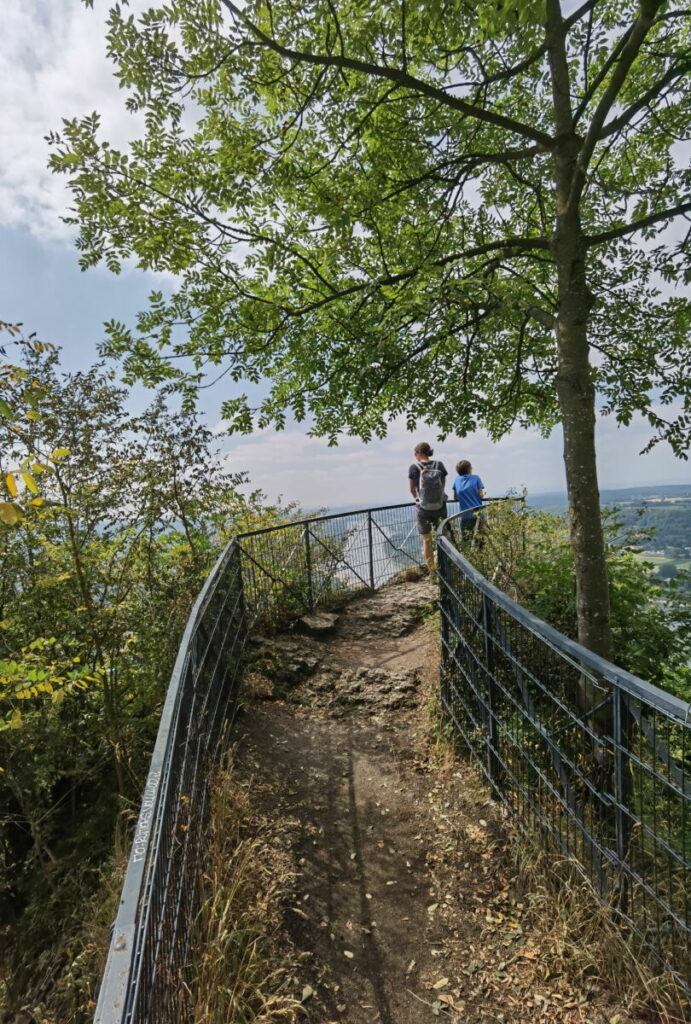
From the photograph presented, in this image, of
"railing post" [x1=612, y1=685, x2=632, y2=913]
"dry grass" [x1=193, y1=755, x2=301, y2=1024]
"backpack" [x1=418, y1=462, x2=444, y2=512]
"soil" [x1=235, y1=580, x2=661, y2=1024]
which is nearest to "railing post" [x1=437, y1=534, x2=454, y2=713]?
"soil" [x1=235, y1=580, x2=661, y2=1024]

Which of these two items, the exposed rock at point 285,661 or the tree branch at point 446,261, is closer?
the tree branch at point 446,261

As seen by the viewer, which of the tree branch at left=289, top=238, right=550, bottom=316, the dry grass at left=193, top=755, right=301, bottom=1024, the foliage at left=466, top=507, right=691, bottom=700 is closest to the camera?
the dry grass at left=193, top=755, right=301, bottom=1024

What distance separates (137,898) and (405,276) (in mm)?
4881

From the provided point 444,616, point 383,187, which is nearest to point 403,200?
point 383,187

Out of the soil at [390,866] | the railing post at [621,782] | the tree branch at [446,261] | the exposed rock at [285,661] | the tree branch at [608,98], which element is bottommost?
the soil at [390,866]

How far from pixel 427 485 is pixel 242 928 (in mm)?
7307

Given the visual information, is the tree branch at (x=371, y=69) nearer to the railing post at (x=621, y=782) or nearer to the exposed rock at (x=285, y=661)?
the railing post at (x=621, y=782)

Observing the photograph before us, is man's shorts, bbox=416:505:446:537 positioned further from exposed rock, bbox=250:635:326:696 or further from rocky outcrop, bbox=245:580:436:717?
exposed rock, bbox=250:635:326:696

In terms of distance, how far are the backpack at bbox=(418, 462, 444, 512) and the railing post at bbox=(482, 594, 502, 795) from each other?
5621mm

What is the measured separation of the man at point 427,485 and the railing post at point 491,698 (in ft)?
17.8

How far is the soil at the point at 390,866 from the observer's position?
2.67m

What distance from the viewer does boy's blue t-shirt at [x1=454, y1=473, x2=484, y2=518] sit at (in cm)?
1019

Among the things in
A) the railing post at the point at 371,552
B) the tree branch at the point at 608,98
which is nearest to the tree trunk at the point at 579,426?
the tree branch at the point at 608,98

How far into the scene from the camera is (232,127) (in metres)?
5.04
